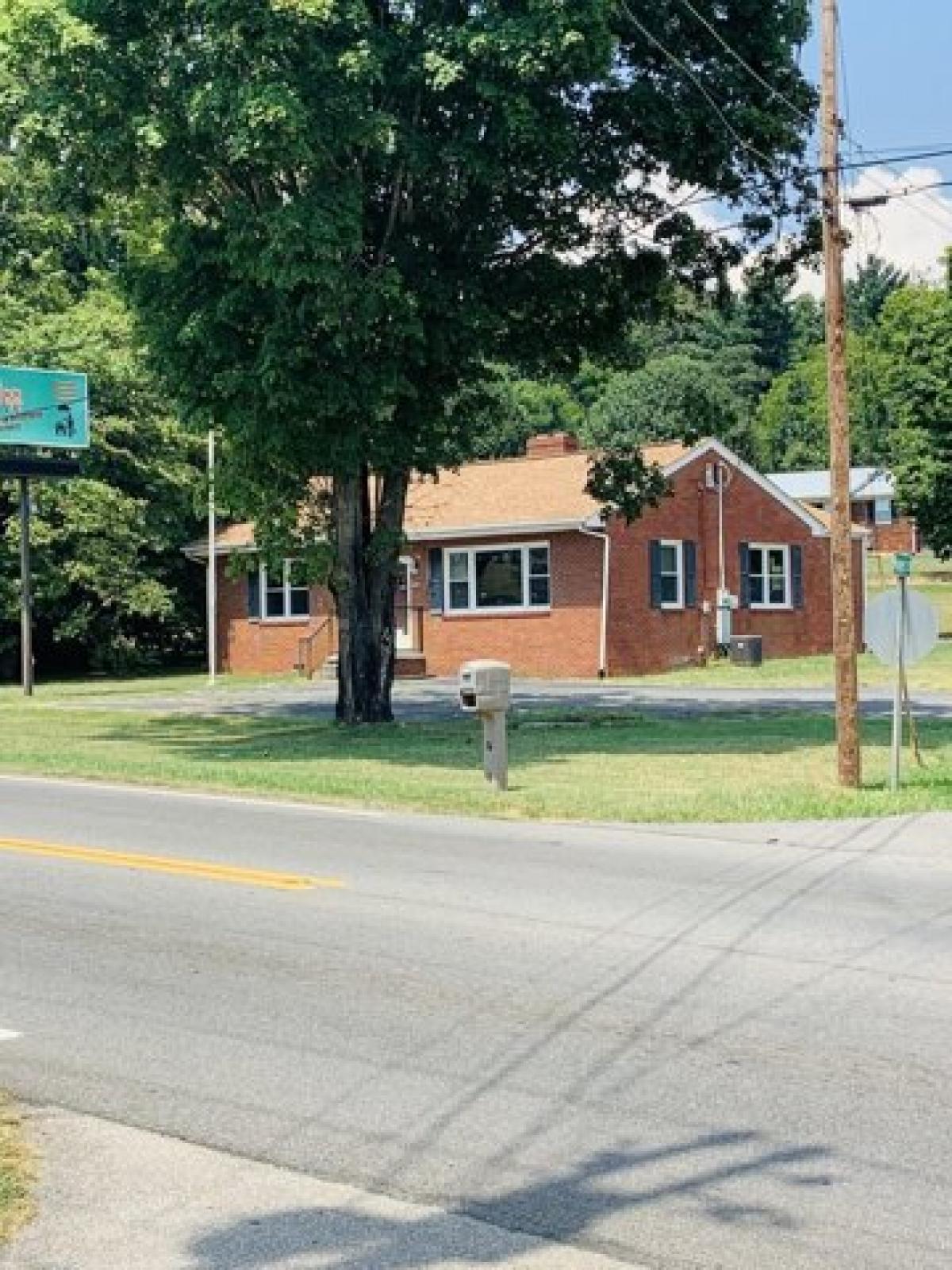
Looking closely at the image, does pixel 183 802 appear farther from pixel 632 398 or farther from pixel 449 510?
pixel 632 398

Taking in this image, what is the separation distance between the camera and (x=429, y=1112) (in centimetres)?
612

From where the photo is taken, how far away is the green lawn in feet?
49.2

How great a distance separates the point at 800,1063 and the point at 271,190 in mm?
16518

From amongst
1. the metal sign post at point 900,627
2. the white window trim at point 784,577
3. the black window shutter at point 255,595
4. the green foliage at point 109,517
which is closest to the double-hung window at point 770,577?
the white window trim at point 784,577

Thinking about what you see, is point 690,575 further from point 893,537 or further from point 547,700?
point 893,537

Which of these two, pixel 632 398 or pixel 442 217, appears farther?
pixel 632 398

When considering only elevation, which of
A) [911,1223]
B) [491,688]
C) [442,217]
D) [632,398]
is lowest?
[911,1223]

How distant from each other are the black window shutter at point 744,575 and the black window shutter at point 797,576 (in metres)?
1.84

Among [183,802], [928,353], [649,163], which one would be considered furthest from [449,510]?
[183,802]

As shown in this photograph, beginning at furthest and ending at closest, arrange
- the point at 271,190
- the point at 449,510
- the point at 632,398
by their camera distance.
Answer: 1. the point at 632,398
2. the point at 449,510
3. the point at 271,190

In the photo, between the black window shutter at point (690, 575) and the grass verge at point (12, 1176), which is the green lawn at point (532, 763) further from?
the black window shutter at point (690, 575)

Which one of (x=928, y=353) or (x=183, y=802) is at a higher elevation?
(x=928, y=353)

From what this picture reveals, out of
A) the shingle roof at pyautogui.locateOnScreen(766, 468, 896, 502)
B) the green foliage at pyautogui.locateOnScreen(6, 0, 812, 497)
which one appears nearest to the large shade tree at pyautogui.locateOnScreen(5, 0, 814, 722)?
the green foliage at pyautogui.locateOnScreen(6, 0, 812, 497)

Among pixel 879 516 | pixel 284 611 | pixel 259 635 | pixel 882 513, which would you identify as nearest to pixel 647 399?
pixel 882 513
